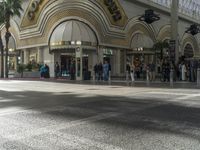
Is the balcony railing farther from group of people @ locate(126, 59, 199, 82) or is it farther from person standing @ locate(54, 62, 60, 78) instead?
group of people @ locate(126, 59, 199, 82)

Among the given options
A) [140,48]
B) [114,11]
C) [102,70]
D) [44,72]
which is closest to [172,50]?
[102,70]

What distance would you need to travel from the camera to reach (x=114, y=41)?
→ 150 feet

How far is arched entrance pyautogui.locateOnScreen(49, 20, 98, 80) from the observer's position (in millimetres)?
40594

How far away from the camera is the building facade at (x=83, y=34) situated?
41625mm

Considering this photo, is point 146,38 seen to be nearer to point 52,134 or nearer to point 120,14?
point 120,14

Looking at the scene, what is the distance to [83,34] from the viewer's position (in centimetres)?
4106

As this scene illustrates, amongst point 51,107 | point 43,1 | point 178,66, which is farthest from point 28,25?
point 51,107

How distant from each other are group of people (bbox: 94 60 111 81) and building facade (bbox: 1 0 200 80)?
1527 mm

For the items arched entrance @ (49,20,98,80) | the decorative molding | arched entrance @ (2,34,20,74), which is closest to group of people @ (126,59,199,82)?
arched entrance @ (49,20,98,80)

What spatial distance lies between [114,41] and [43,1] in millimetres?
9326

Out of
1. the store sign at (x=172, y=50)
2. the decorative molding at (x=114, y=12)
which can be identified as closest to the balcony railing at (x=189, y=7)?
the decorative molding at (x=114, y=12)

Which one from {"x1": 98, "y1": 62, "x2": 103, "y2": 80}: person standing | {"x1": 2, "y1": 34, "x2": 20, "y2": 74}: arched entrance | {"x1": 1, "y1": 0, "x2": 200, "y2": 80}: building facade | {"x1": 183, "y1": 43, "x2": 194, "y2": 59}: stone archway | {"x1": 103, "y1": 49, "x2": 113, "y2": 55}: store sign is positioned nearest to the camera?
{"x1": 98, "y1": 62, "x2": 103, "y2": 80}: person standing

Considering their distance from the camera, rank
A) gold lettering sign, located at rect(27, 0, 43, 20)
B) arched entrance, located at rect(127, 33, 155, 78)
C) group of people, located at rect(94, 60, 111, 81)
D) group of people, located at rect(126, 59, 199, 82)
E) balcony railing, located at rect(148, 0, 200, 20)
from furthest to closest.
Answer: balcony railing, located at rect(148, 0, 200, 20) < arched entrance, located at rect(127, 33, 155, 78) < gold lettering sign, located at rect(27, 0, 43, 20) < group of people, located at rect(94, 60, 111, 81) < group of people, located at rect(126, 59, 199, 82)

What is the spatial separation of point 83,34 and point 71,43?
1.67 metres
